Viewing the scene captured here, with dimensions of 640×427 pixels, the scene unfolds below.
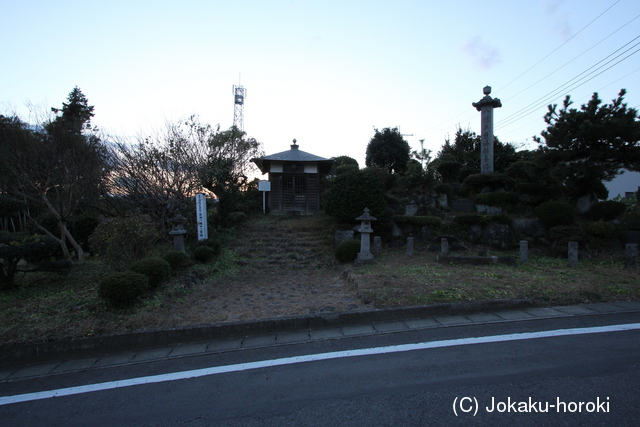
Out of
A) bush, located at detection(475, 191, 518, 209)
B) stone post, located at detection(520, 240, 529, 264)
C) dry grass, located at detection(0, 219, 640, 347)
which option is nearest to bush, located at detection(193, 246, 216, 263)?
dry grass, located at detection(0, 219, 640, 347)

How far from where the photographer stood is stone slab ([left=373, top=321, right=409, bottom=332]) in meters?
4.28

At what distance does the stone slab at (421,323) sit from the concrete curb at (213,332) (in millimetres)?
105

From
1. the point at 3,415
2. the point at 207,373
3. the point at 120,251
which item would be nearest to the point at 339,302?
the point at 207,373

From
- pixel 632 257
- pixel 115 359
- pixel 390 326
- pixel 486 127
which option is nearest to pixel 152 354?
pixel 115 359

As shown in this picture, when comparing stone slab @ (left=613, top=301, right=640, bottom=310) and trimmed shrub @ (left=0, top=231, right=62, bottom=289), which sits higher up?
trimmed shrub @ (left=0, top=231, right=62, bottom=289)

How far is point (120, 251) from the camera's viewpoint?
662cm

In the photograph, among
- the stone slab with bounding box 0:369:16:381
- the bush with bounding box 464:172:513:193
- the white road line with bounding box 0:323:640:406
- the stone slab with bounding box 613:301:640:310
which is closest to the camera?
the white road line with bounding box 0:323:640:406

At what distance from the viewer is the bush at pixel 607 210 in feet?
30.1

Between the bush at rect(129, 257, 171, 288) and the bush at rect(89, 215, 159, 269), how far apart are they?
1.04m

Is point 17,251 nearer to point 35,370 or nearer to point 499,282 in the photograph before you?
point 35,370

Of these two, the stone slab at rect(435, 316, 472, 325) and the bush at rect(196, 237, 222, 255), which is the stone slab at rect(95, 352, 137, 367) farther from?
the bush at rect(196, 237, 222, 255)

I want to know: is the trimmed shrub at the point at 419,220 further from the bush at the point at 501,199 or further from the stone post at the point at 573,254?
the stone post at the point at 573,254

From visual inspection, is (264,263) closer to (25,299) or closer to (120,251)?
(120,251)

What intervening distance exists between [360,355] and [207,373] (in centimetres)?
164
